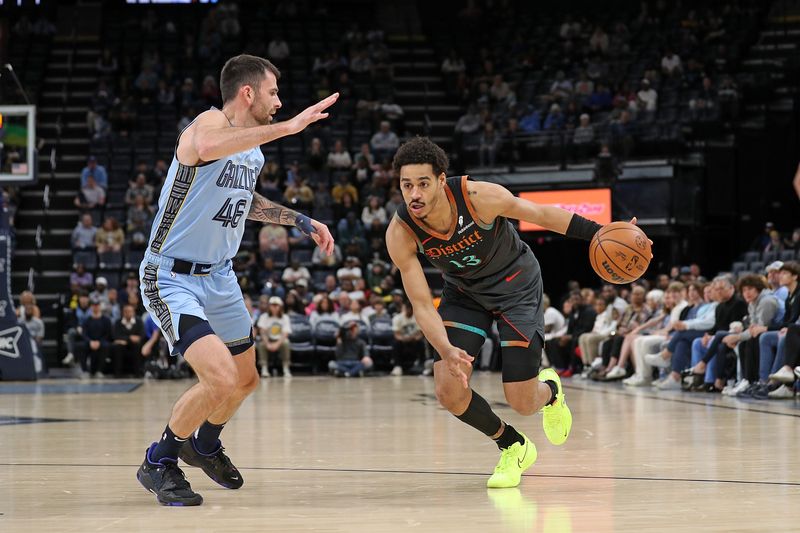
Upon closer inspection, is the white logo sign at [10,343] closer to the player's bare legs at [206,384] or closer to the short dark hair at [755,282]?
the short dark hair at [755,282]

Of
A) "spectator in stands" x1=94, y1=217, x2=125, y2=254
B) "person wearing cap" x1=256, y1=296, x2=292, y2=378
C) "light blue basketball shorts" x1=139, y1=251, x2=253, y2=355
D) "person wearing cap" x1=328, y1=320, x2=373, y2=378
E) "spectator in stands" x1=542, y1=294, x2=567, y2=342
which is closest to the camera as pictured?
"light blue basketball shorts" x1=139, y1=251, x2=253, y2=355

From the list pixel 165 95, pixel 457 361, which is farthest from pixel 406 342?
pixel 457 361

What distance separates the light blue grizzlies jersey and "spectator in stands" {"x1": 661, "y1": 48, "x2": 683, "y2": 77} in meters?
17.2

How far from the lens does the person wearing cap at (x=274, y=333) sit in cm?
1745

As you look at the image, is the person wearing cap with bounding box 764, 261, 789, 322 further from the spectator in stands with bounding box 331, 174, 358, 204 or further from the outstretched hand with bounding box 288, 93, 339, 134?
the spectator in stands with bounding box 331, 174, 358, 204

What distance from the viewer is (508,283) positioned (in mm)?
6008

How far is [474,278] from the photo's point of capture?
5.98 metres

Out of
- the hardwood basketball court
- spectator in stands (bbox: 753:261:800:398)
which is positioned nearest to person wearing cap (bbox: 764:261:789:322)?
spectator in stands (bbox: 753:261:800:398)

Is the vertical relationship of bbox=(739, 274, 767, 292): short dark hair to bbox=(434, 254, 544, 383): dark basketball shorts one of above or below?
above

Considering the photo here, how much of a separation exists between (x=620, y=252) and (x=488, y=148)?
15356 millimetres

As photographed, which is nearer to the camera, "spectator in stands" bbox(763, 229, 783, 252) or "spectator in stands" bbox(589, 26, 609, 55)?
"spectator in stands" bbox(763, 229, 783, 252)

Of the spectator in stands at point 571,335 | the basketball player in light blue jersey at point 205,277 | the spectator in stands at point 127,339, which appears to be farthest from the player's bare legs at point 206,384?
the spectator in stands at point 127,339

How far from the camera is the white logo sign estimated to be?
1595cm

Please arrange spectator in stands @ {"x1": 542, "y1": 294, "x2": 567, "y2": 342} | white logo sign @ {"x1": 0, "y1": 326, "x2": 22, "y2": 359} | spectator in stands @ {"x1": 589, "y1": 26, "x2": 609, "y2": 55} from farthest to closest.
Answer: spectator in stands @ {"x1": 589, "y1": 26, "x2": 609, "y2": 55} → spectator in stands @ {"x1": 542, "y1": 294, "x2": 567, "y2": 342} → white logo sign @ {"x1": 0, "y1": 326, "x2": 22, "y2": 359}
